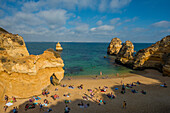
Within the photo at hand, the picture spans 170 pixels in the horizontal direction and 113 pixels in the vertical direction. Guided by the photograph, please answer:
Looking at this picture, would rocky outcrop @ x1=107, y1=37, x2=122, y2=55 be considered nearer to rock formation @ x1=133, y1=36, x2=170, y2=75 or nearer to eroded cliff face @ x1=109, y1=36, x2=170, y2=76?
eroded cliff face @ x1=109, y1=36, x2=170, y2=76

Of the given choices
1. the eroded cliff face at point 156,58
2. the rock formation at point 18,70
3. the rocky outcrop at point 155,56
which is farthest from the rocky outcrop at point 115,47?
the rock formation at point 18,70

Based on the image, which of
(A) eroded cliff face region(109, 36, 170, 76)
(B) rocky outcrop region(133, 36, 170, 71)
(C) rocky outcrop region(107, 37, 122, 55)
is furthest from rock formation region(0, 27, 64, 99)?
(C) rocky outcrop region(107, 37, 122, 55)

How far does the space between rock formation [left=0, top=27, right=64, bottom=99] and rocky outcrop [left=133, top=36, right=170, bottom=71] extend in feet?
107

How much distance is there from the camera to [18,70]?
13.2 metres

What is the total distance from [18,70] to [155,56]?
38231 millimetres

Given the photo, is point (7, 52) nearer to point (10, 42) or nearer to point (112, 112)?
point (10, 42)

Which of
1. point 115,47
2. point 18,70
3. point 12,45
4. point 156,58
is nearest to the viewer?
point 18,70

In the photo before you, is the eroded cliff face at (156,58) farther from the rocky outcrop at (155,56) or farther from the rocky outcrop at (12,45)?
the rocky outcrop at (12,45)

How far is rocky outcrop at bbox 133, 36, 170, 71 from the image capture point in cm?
2665

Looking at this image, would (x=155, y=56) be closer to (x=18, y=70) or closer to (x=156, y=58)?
(x=156, y=58)

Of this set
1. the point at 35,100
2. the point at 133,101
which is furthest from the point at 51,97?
the point at 133,101

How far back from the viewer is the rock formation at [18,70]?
42.5 ft

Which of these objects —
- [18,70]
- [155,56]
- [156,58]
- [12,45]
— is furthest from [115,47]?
[18,70]

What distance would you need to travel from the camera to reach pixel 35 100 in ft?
47.0
